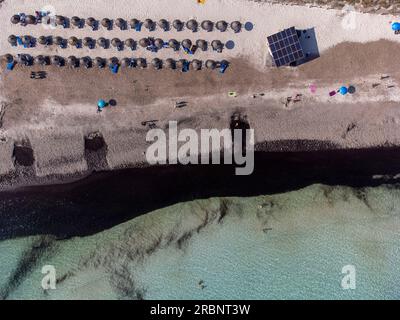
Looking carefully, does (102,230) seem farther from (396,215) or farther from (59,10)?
(396,215)

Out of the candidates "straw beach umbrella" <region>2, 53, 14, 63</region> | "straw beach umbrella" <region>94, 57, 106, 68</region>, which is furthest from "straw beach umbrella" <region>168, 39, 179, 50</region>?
"straw beach umbrella" <region>2, 53, 14, 63</region>

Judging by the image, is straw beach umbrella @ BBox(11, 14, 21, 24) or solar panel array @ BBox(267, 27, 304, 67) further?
solar panel array @ BBox(267, 27, 304, 67)

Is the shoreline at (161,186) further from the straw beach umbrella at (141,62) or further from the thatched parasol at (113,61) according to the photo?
the thatched parasol at (113,61)

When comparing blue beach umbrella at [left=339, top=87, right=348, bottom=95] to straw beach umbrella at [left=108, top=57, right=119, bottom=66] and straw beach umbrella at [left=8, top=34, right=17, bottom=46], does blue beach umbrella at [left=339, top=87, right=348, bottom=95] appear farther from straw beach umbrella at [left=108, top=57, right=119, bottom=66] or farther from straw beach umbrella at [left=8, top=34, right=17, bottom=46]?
straw beach umbrella at [left=8, top=34, right=17, bottom=46]

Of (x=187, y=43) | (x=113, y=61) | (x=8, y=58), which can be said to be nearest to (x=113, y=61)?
(x=113, y=61)

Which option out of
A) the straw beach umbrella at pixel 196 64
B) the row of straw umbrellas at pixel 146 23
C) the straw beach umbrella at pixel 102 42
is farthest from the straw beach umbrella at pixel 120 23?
the straw beach umbrella at pixel 196 64

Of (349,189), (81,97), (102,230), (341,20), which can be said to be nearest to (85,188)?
(102,230)
